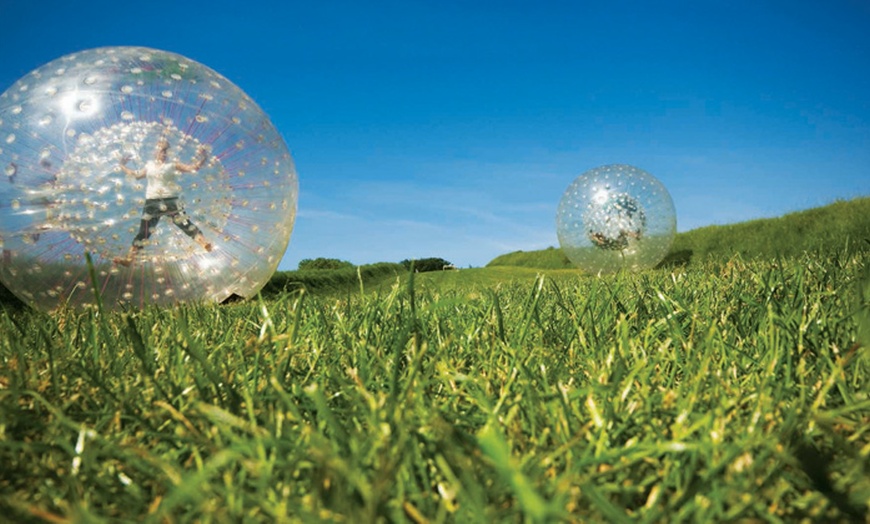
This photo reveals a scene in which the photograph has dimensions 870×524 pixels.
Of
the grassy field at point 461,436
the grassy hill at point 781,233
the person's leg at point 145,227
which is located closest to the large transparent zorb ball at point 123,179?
the person's leg at point 145,227

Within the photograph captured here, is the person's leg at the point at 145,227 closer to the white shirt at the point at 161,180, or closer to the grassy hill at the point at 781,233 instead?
the white shirt at the point at 161,180

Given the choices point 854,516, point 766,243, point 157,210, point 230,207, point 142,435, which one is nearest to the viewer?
point 854,516

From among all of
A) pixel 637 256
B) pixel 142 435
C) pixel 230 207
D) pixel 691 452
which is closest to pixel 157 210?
pixel 230 207

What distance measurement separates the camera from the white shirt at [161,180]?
12.8ft

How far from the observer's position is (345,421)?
1.07 metres

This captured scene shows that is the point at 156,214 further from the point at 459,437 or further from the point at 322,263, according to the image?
the point at 322,263

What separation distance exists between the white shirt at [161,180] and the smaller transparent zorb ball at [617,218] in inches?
274

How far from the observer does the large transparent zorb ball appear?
385 cm

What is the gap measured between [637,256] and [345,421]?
929 cm

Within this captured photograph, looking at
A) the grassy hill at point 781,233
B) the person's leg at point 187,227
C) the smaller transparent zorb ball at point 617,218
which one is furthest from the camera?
the grassy hill at point 781,233

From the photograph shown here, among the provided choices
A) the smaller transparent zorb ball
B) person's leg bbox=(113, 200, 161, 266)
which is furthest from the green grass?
the smaller transparent zorb ball

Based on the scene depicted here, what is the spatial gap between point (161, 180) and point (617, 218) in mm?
7093

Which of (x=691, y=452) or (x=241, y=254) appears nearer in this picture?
(x=691, y=452)

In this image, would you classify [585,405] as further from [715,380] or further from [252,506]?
[252,506]
